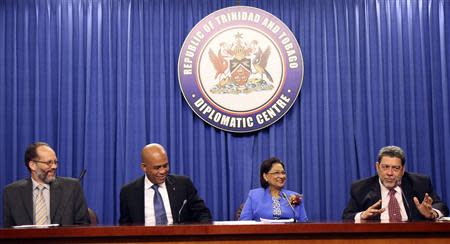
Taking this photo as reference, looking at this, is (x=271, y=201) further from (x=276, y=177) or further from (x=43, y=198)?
(x=43, y=198)

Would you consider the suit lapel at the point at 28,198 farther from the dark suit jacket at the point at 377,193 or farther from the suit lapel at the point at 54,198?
the dark suit jacket at the point at 377,193

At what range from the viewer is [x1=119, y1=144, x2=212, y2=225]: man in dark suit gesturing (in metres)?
4.05

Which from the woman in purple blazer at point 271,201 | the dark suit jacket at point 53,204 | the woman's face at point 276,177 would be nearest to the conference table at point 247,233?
the dark suit jacket at point 53,204

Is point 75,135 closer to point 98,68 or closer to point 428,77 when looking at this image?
point 98,68

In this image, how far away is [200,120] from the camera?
5125 millimetres

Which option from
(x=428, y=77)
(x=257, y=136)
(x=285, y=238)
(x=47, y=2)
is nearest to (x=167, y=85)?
(x=257, y=136)

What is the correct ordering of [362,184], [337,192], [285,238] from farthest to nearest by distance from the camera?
[337,192], [362,184], [285,238]

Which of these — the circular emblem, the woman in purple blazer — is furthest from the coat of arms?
the woman in purple blazer

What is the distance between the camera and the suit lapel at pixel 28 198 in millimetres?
3809

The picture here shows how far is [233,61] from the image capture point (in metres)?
5.18

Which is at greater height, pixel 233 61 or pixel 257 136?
pixel 233 61

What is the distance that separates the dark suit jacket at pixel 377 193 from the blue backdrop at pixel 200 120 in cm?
88

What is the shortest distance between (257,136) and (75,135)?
1.55 metres

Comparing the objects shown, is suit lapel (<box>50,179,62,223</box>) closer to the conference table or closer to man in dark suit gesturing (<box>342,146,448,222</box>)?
the conference table
